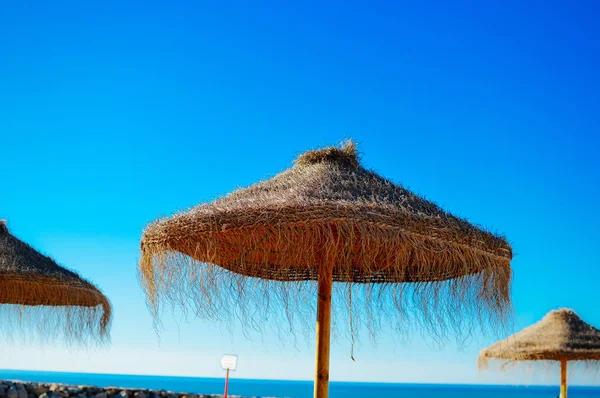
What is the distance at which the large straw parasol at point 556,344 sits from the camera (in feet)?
39.4

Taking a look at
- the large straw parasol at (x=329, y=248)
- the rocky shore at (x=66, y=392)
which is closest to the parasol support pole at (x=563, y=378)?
the rocky shore at (x=66, y=392)

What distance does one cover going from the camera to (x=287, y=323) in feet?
16.5

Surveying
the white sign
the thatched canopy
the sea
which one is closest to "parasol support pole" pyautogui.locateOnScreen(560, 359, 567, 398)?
the thatched canopy

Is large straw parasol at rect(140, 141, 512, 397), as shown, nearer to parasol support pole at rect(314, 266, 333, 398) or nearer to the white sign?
parasol support pole at rect(314, 266, 333, 398)

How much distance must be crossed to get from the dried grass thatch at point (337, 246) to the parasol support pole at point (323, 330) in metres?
0.10

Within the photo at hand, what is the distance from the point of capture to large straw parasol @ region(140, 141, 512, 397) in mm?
4543

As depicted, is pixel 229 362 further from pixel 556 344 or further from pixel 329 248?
pixel 556 344

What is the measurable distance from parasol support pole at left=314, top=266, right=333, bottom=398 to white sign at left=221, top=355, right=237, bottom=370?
122 inches

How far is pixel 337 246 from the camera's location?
468 centimetres

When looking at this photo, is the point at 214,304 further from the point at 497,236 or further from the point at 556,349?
the point at 556,349

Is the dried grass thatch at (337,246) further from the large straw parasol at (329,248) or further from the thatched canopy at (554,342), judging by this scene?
the thatched canopy at (554,342)

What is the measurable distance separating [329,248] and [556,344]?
874 centimetres

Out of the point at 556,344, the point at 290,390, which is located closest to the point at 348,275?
the point at 556,344

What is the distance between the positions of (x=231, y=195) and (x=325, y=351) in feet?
4.63
